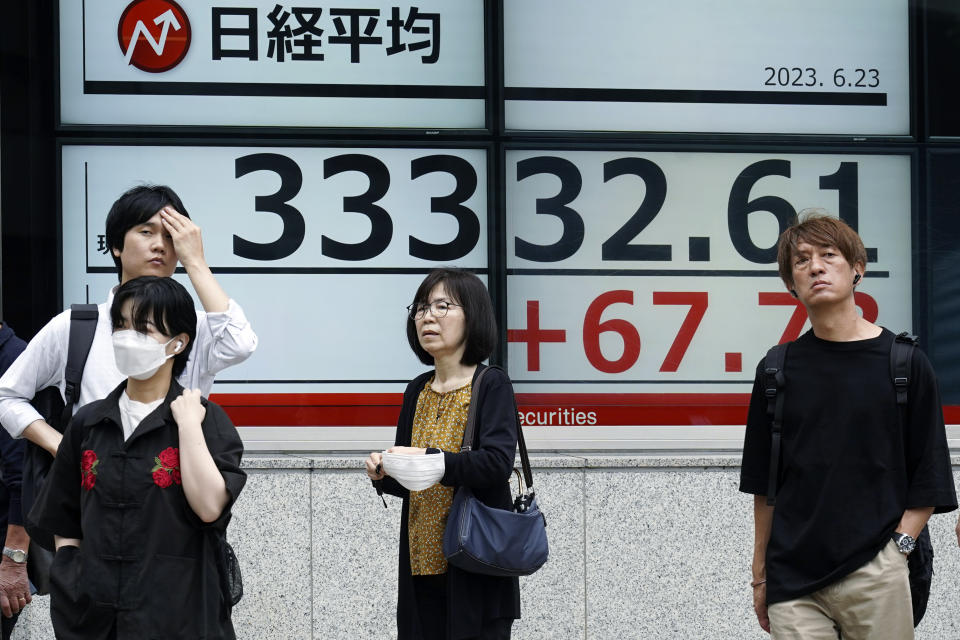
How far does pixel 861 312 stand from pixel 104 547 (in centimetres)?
475

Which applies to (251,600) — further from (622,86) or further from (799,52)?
(799,52)

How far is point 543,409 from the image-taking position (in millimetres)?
6164

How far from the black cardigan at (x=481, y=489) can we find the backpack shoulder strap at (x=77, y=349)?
1040 millimetres

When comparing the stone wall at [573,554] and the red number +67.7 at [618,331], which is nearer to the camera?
the stone wall at [573,554]

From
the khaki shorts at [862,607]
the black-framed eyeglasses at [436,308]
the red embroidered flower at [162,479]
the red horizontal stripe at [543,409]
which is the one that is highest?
the black-framed eyeglasses at [436,308]

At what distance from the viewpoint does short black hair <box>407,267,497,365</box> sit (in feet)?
12.4

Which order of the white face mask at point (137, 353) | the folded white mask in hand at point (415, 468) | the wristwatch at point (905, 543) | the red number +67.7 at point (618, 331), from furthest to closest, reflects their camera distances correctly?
the red number +67.7 at point (618, 331), the folded white mask in hand at point (415, 468), the wristwatch at point (905, 543), the white face mask at point (137, 353)

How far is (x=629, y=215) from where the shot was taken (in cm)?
630

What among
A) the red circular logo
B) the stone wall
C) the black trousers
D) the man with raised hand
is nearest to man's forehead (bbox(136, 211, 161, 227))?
the man with raised hand

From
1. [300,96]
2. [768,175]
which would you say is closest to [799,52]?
[768,175]

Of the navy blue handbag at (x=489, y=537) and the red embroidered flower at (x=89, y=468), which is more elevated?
the red embroidered flower at (x=89, y=468)

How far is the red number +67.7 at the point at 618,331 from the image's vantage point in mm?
6211

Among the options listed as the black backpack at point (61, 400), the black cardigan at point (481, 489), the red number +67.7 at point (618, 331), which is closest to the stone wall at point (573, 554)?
the red number +67.7 at point (618, 331)

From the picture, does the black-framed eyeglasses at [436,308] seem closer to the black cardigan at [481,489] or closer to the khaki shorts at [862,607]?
the black cardigan at [481,489]
